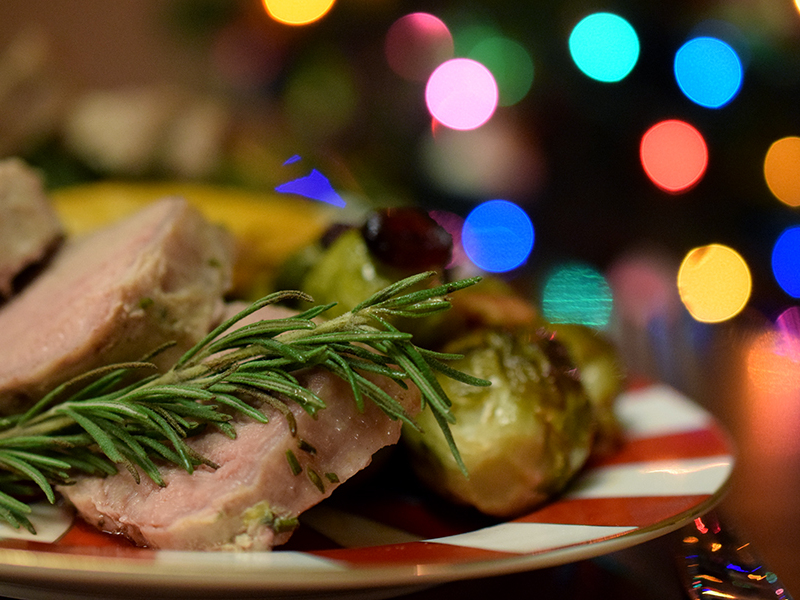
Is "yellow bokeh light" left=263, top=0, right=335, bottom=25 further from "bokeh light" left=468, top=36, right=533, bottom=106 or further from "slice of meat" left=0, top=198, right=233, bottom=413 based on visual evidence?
"slice of meat" left=0, top=198, right=233, bottom=413

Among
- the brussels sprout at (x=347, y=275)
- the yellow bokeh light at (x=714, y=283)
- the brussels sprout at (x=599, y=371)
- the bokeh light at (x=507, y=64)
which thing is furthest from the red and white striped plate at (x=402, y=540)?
the bokeh light at (x=507, y=64)

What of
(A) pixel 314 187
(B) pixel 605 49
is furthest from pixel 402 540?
(B) pixel 605 49

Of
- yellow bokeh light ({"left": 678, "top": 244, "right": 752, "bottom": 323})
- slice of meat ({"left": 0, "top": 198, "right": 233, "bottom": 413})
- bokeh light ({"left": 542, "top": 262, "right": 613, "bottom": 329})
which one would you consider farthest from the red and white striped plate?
→ yellow bokeh light ({"left": 678, "top": 244, "right": 752, "bottom": 323})

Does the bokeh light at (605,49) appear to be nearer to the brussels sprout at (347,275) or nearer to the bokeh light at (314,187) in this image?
the bokeh light at (314,187)

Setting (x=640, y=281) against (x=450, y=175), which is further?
(x=450, y=175)

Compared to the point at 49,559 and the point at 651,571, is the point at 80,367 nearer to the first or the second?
the point at 49,559

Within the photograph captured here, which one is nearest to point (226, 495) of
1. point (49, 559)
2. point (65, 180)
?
point (49, 559)

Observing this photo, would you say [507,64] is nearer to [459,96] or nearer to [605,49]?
[459,96]
